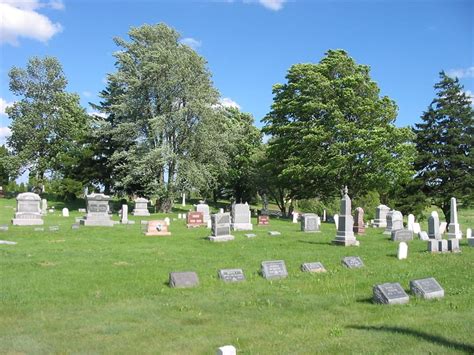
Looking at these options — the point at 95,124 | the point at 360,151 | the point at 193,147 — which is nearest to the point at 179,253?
the point at 360,151

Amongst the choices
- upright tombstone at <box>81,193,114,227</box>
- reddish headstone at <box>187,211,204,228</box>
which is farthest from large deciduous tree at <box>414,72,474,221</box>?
upright tombstone at <box>81,193,114,227</box>

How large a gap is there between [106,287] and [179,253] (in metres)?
5.77

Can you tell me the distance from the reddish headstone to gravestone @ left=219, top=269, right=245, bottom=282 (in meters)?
15.8

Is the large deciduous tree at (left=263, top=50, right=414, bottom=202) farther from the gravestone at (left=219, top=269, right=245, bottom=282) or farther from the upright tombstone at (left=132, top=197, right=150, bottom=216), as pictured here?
the gravestone at (left=219, top=269, right=245, bottom=282)

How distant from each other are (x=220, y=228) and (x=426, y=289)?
37.2ft

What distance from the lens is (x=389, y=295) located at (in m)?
9.33

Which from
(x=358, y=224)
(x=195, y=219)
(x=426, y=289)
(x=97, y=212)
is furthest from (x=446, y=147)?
(x=426, y=289)

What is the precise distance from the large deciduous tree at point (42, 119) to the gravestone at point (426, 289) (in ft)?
155

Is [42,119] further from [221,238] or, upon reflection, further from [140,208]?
[221,238]

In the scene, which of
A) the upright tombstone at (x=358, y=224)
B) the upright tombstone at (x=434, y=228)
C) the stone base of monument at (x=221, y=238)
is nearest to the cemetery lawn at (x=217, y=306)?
the stone base of monument at (x=221, y=238)

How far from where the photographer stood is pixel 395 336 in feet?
23.5

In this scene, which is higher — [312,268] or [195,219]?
[195,219]

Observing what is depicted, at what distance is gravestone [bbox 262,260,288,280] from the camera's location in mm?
11984

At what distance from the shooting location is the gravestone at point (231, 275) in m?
11.5
